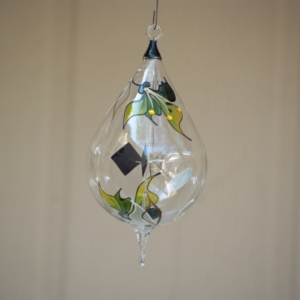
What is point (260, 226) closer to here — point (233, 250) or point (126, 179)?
point (233, 250)

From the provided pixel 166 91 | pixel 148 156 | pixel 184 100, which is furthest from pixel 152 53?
pixel 184 100

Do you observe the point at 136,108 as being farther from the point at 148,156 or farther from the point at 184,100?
the point at 184,100

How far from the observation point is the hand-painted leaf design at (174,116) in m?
0.67

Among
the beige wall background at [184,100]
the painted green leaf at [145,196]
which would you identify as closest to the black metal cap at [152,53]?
the painted green leaf at [145,196]

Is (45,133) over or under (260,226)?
over

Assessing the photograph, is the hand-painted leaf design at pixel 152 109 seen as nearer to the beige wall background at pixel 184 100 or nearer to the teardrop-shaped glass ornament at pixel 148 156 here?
the teardrop-shaped glass ornament at pixel 148 156

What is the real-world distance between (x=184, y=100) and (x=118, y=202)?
833mm

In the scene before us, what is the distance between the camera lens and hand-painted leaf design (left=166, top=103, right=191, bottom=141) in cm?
67

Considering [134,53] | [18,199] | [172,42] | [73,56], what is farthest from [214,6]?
[18,199]

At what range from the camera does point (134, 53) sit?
4.75 feet

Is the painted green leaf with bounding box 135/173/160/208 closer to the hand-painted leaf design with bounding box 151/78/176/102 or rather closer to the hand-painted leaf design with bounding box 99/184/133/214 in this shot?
the hand-painted leaf design with bounding box 99/184/133/214

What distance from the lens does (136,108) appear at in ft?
2.18

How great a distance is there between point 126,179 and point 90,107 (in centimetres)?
84

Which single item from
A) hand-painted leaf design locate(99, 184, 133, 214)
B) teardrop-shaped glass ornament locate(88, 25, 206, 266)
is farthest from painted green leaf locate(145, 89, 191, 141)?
hand-painted leaf design locate(99, 184, 133, 214)
